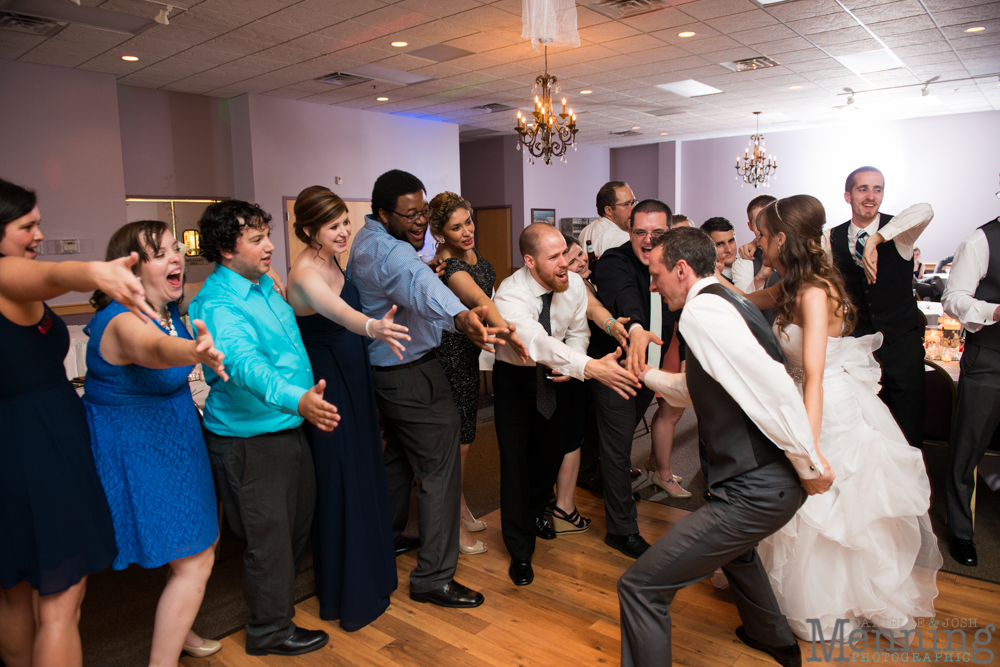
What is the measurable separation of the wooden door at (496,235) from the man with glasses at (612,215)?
791cm

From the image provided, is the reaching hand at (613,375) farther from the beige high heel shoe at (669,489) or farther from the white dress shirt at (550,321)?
the beige high heel shoe at (669,489)

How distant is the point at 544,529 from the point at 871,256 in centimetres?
210

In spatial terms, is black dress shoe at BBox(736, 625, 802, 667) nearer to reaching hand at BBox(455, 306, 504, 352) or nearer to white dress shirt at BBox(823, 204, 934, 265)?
reaching hand at BBox(455, 306, 504, 352)

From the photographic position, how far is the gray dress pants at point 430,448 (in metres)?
2.63

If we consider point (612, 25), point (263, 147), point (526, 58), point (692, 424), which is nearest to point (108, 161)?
point (263, 147)

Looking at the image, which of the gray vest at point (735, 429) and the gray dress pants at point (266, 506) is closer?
the gray vest at point (735, 429)

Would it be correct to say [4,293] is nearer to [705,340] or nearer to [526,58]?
[705,340]

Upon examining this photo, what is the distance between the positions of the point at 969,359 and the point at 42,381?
373 cm

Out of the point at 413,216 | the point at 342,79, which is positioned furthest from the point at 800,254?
the point at 342,79

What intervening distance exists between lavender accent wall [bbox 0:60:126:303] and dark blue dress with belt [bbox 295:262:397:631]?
5774 millimetres

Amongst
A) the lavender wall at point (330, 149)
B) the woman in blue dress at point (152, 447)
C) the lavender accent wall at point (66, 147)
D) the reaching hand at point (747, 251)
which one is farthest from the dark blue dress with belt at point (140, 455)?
the lavender wall at point (330, 149)

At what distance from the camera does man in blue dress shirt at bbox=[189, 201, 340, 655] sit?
2.15 metres

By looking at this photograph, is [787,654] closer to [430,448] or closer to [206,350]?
[430,448]

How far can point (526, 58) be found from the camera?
6.86m
